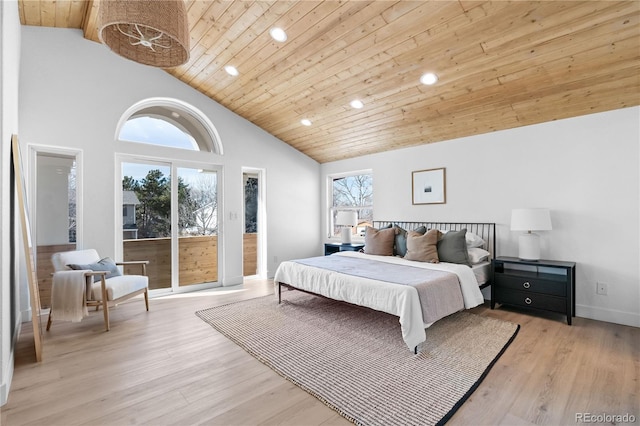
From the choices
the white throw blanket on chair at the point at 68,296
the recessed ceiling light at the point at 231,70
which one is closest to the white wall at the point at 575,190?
the recessed ceiling light at the point at 231,70

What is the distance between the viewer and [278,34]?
3289mm

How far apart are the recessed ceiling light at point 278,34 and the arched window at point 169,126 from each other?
7.04 feet

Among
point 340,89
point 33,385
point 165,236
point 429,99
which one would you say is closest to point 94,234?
point 165,236

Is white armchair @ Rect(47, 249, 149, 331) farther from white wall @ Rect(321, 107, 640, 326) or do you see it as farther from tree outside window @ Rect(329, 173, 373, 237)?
white wall @ Rect(321, 107, 640, 326)

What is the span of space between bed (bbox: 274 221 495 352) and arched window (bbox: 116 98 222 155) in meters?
2.59

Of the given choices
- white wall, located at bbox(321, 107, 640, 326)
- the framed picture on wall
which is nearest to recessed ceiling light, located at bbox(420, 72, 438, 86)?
white wall, located at bbox(321, 107, 640, 326)

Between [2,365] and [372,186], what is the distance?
4959 millimetres

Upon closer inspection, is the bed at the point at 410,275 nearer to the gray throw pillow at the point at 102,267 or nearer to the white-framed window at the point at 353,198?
the white-framed window at the point at 353,198

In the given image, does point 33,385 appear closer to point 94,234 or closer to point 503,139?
point 94,234

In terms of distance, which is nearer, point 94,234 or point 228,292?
point 94,234

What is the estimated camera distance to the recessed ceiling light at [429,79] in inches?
130

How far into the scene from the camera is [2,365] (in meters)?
1.99

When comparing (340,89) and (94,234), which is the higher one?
(340,89)

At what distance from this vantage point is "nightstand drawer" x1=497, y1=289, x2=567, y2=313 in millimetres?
3252
